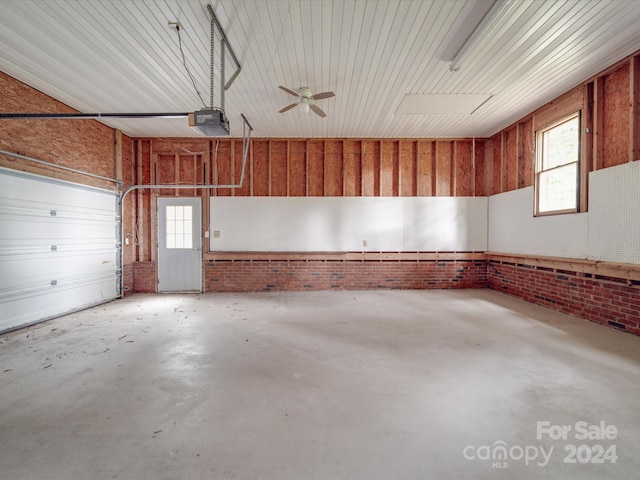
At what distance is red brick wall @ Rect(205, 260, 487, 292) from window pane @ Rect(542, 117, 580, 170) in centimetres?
264

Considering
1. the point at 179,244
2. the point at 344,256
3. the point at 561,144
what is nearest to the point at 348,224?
the point at 344,256

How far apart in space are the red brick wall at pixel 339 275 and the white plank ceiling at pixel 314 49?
3371 millimetres

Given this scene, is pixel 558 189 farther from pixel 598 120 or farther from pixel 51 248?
pixel 51 248

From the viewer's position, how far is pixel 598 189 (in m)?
3.89

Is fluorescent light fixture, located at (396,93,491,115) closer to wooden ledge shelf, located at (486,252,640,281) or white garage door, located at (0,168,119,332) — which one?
wooden ledge shelf, located at (486,252,640,281)

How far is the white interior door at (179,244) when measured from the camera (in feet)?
20.5

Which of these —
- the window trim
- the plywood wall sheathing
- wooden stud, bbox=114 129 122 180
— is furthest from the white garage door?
the plywood wall sheathing

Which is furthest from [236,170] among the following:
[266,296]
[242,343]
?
[242,343]

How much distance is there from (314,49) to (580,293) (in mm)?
5430

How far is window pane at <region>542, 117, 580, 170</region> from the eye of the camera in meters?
4.37

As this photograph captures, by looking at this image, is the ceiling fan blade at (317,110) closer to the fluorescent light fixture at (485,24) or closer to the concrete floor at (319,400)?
the fluorescent light fixture at (485,24)

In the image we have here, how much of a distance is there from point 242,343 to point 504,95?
5.82 meters

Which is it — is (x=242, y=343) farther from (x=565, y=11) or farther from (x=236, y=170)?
(x=565, y=11)

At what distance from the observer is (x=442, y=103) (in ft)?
15.7
